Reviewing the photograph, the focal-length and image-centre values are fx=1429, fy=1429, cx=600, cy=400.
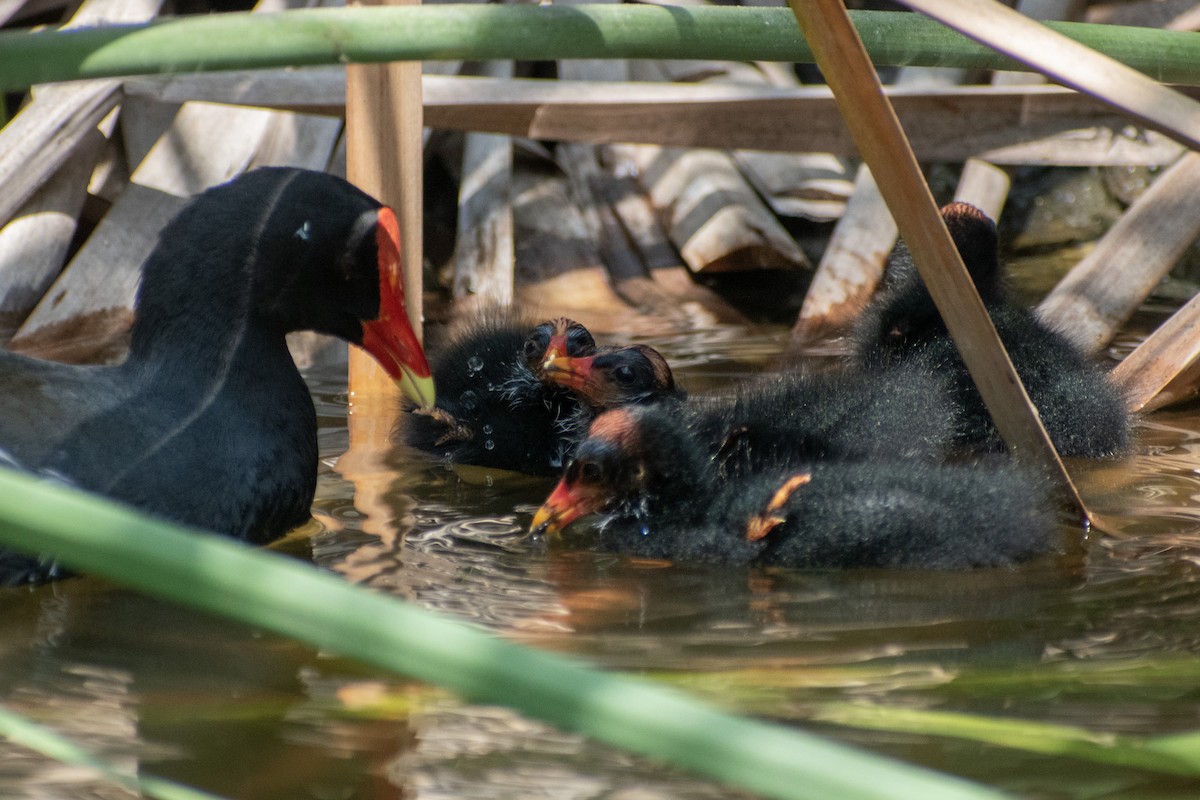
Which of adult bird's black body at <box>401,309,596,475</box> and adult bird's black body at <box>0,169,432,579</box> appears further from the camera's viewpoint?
adult bird's black body at <box>401,309,596,475</box>

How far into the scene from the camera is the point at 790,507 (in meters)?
2.67

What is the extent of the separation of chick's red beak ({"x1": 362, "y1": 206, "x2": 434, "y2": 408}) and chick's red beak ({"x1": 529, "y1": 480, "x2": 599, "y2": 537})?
0.41 m

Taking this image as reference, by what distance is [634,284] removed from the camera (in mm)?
5102

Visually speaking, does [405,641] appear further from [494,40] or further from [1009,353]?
[1009,353]

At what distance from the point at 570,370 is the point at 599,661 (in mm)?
1183

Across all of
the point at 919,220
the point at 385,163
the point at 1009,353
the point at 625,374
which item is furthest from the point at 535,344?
the point at 919,220

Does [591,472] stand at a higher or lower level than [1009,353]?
lower

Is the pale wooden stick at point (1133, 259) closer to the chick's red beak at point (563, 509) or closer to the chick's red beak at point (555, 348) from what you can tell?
the chick's red beak at point (555, 348)

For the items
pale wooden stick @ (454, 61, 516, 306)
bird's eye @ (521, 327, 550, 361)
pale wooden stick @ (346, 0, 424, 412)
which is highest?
pale wooden stick @ (454, 61, 516, 306)

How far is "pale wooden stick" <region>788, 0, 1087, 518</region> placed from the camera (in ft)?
6.78

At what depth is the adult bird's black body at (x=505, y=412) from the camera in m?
3.46

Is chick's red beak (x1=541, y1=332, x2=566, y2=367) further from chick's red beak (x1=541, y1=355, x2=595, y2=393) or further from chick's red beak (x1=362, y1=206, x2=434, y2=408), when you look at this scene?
chick's red beak (x1=362, y1=206, x2=434, y2=408)

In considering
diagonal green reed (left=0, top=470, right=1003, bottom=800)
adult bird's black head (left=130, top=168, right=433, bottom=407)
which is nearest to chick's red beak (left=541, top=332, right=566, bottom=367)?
adult bird's black head (left=130, top=168, right=433, bottom=407)

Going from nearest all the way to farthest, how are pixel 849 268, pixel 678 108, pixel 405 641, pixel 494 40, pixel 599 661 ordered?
pixel 405 641 → pixel 494 40 → pixel 599 661 → pixel 678 108 → pixel 849 268
